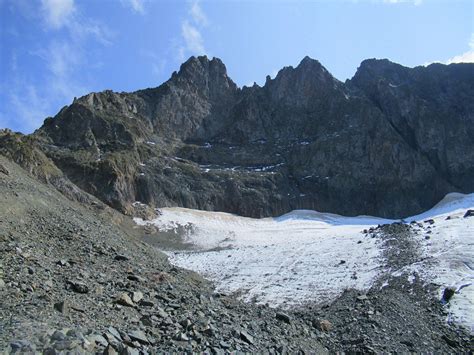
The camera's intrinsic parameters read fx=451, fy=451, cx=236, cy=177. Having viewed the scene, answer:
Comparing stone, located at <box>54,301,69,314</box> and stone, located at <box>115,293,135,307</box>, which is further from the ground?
stone, located at <box>54,301,69,314</box>

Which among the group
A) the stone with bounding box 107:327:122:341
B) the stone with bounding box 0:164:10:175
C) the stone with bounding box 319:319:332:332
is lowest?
the stone with bounding box 319:319:332:332

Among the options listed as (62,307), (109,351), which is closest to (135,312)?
(62,307)

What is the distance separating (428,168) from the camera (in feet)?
302

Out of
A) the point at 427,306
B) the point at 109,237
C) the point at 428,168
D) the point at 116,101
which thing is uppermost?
the point at 116,101

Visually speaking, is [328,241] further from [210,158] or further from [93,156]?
[210,158]

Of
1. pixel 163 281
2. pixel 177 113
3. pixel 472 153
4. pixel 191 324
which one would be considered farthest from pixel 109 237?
pixel 472 153

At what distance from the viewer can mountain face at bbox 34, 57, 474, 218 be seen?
7538 cm

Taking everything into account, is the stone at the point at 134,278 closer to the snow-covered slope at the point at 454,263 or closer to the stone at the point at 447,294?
the snow-covered slope at the point at 454,263

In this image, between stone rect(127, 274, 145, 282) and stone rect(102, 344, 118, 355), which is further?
stone rect(127, 274, 145, 282)

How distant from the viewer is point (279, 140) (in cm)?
9994

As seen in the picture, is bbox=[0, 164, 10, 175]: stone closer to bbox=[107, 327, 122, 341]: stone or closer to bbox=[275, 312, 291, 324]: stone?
bbox=[275, 312, 291, 324]: stone

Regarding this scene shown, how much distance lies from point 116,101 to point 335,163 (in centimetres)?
4578

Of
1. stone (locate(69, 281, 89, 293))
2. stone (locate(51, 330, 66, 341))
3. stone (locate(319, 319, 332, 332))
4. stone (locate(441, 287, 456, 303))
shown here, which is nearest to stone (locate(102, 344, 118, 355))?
stone (locate(51, 330, 66, 341))

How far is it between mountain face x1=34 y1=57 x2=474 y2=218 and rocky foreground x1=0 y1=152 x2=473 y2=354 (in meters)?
42.3
